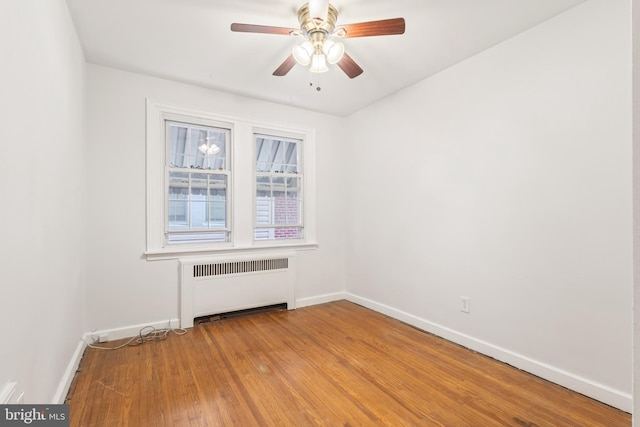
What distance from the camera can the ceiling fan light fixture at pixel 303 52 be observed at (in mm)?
2092

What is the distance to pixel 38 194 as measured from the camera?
1.47 metres

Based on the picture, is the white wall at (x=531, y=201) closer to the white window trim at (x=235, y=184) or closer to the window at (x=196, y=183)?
the white window trim at (x=235, y=184)

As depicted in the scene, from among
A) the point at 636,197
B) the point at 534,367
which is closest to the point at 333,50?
the point at 636,197

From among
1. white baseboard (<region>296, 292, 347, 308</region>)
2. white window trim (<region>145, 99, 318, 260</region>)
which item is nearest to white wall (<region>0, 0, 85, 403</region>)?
white window trim (<region>145, 99, 318, 260</region>)

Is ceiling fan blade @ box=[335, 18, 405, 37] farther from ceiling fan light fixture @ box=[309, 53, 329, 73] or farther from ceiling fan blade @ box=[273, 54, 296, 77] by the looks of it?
ceiling fan blade @ box=[273, 54, 296, 77]

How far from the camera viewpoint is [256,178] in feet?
12.6

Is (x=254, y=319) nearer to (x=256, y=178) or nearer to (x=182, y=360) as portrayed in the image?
(x=182, y=360)

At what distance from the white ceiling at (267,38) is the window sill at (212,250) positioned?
1821 mm

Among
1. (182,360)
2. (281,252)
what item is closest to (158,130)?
(281,252)

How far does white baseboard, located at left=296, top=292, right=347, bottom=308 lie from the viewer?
3939 millimetres

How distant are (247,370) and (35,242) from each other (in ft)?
5.32
